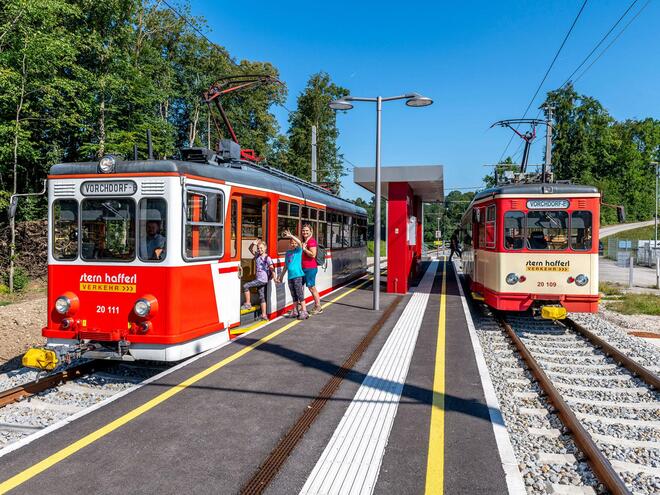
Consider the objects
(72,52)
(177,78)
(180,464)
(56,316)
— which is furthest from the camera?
(177,78)

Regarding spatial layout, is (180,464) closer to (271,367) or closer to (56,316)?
(271,367)

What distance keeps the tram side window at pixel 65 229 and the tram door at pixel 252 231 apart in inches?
112

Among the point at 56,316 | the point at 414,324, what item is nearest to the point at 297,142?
the point at 414,324

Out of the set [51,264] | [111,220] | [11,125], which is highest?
[11,125]

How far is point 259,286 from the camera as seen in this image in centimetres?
921

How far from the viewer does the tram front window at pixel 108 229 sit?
6422 millimetres

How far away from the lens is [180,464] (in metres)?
4.05

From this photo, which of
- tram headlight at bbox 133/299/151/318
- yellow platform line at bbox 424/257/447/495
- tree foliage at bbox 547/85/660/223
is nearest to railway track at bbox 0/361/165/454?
tram headlight at bbox 133/299/151/318

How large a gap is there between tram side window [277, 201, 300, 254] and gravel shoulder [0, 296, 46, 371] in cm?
580

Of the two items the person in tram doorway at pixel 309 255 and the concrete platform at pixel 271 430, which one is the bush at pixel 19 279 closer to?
the person in tram doorway at pixel 309 255

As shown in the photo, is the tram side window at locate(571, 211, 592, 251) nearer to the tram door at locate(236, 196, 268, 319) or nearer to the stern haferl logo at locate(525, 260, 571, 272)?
the stern haferl logo at locate(525, 260, 571, 272)

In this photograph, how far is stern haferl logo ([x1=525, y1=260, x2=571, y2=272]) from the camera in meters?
9.75

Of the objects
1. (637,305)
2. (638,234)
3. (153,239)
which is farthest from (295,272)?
(638,234)

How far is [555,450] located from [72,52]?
73.3 feet
